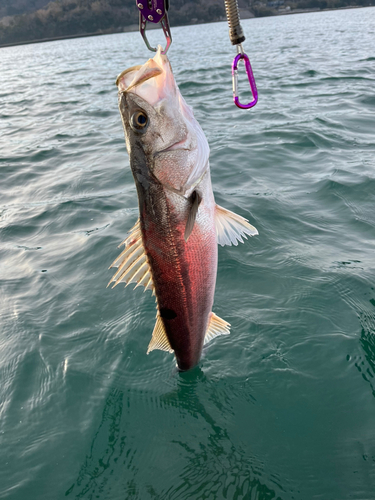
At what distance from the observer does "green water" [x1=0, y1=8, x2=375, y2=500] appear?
9.27 ft

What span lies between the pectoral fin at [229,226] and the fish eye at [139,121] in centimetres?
75

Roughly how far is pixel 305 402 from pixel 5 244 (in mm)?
4913

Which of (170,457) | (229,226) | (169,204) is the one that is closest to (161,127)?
(169,204)

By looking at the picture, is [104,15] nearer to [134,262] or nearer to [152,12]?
[152,12]

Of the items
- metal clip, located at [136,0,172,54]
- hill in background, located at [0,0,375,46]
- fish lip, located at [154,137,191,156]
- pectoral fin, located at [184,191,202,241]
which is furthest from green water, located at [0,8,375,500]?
hill in background, located at [0,0,375,46]

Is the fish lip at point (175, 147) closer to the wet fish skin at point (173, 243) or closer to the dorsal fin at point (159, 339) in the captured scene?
the wet fish skin at point (173, 243)

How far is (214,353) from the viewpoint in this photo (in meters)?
3.71

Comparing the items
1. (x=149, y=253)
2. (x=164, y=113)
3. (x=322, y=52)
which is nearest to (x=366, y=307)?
(x=149, y=253)

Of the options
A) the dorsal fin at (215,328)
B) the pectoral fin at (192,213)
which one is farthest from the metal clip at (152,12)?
the dorsal fin at (215,328)

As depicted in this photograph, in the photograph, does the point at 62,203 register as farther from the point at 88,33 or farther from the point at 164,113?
the point at 88,33

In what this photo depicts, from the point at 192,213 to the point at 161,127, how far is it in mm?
541

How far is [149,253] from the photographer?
99.0 inches

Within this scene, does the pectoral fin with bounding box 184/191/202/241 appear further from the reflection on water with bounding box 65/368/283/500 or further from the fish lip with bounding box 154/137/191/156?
the reflection on water with bounding box 65/368/283/500

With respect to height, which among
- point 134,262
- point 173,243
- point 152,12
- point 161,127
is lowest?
point 134,262
